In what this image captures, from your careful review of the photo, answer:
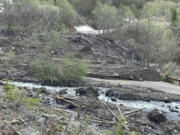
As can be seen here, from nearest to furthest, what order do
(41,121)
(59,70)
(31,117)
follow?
(41,121) → (31,117) → (59,70)

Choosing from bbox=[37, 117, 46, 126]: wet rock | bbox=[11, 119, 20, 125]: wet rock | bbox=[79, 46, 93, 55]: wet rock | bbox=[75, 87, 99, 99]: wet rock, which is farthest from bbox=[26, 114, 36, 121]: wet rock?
bbox=[79, 46, 93, 55]: wet rock

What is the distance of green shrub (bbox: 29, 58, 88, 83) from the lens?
29.7 metres

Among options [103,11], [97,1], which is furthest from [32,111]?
[97,1]

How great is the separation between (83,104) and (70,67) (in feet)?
32.7

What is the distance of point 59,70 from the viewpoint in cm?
2966

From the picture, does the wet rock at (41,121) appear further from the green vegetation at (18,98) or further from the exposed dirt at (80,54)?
the exposed dirt at (80,54)

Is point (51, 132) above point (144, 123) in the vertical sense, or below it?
above

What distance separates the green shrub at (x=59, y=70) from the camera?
2970 centimetres

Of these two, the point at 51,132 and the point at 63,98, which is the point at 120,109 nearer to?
the point at 63,98

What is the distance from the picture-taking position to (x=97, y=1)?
83.4 meters

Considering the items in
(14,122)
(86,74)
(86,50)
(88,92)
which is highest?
(14,122)

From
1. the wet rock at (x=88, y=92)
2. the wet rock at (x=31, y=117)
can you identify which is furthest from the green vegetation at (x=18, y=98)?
the wet rock at (x=88, y=92)

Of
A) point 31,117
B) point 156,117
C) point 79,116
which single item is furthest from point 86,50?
point 31,117

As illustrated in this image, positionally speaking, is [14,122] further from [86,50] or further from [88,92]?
[86,50]
